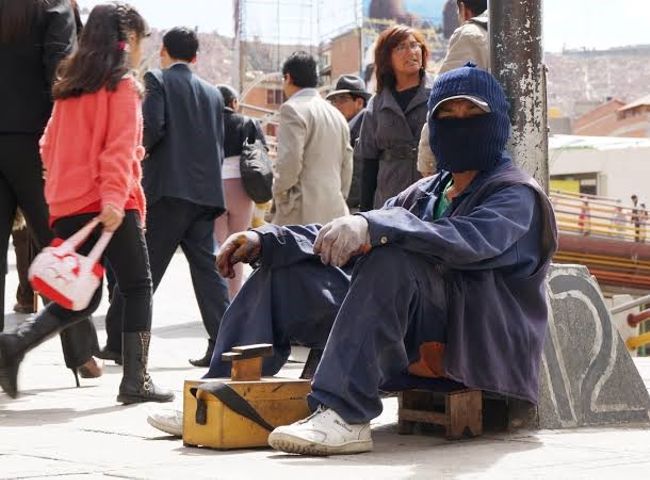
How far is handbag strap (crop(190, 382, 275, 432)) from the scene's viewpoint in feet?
15.3

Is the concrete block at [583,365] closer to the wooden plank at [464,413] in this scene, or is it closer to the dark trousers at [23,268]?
the wooden plank at [464,413]

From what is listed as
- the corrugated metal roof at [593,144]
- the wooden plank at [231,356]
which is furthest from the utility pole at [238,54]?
the wooden plank at [231,356]

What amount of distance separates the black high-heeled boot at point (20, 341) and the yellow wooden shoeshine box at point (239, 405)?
1525 millimetres

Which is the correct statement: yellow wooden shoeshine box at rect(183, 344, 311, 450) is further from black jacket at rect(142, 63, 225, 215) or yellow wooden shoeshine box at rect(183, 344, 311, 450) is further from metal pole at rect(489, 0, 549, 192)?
black jacket at rect(142, 63, 225, 215)

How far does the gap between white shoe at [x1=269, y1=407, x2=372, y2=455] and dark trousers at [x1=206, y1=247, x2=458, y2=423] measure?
0.03 meters

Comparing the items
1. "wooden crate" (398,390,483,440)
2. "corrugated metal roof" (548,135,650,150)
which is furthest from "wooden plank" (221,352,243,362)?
"corrugated metal roof" (548,135,650,150)

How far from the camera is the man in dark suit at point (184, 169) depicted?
8.17 m

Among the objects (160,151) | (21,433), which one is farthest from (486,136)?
(160,151)

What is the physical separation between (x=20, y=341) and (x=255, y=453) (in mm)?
1855

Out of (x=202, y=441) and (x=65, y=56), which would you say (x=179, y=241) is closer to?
(x=65, y=56)

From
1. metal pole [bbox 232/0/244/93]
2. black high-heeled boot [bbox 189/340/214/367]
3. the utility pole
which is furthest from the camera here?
metal pole [bbox 232/0/244/93]

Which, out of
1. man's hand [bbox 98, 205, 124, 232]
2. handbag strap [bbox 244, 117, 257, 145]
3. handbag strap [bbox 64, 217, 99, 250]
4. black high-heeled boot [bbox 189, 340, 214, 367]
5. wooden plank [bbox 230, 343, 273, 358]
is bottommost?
black high-heeled boot [bbox 189, 340, 214, 367]

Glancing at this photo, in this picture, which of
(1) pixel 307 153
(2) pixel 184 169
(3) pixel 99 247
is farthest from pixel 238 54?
(3) pixel 99 247

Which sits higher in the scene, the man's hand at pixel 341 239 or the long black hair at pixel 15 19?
the long black hair at pixel 15 19
